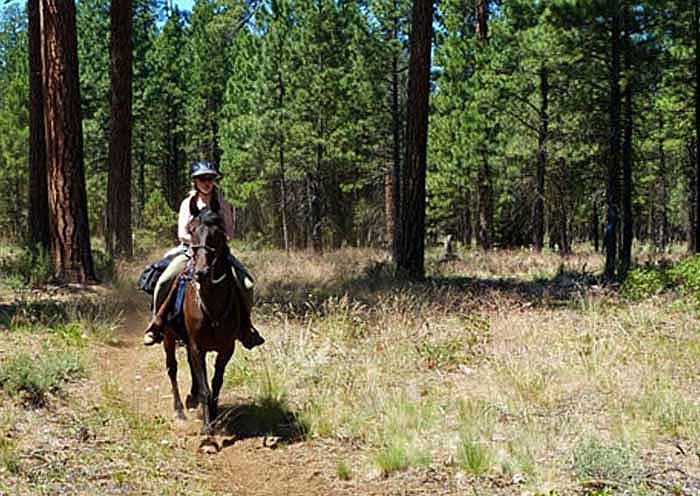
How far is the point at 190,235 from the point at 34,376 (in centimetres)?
219

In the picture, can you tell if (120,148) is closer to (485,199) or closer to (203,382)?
(203,382)

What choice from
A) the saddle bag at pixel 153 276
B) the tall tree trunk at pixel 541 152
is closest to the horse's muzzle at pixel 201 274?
the saddle bag at pixel 153 276

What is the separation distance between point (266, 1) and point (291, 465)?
2721 cm

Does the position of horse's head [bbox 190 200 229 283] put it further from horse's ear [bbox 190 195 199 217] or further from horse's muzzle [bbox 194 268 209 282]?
horse's ear [bbox 190 195 199 217]

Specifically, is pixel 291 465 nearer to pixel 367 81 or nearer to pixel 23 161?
pixel 367 81

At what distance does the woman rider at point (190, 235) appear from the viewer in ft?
22.3

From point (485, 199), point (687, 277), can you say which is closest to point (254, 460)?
point (687, 277)

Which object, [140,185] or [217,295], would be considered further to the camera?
[140,185]

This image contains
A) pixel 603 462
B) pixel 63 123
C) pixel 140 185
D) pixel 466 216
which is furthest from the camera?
pixel 466 216

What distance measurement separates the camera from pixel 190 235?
22.2ft

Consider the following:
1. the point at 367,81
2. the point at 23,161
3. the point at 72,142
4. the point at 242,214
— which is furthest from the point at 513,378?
the point at 242,214

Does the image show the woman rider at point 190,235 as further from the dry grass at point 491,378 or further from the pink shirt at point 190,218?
the dry grass at point 491,378

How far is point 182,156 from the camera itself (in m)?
45.5

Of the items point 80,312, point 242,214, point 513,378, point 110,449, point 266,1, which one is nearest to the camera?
point 110,449
